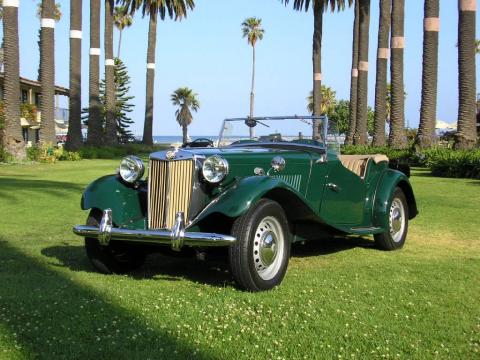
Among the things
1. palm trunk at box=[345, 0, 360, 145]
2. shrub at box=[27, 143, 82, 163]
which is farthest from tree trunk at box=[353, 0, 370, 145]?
shrub at box=[27, 143, 82, 163]

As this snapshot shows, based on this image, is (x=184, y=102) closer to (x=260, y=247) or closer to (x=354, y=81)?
(x=354, y=81)

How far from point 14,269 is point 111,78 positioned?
3438cm

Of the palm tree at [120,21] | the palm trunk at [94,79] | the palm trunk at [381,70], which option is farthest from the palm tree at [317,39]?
the palm tree at [120,21]

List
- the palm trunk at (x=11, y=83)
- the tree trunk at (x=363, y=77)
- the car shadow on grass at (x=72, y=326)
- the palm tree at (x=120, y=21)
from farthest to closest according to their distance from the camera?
the palm tree at (x=120, y=21) → the tree trunk at (x=363, y=77) → the palm trunk at (x=11, y=83) → the car shadow on grass at (x=72, y=326)

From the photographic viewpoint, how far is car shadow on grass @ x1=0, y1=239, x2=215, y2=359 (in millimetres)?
3785

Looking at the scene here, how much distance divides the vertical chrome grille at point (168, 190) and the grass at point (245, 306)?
24.9 inches

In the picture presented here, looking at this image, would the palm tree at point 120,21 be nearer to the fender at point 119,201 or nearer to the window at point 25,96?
the window at point 25,96

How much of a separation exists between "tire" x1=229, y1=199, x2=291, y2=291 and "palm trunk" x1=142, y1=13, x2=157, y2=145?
3935cm

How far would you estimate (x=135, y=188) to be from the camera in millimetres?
6188

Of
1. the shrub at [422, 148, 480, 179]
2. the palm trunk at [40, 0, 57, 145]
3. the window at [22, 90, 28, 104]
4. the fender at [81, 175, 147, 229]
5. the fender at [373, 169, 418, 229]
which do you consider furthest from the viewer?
the window at [22, 90, 28, 104]

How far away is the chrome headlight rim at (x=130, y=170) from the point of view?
611 cm

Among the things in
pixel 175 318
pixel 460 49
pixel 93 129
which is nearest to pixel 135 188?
pixel 175 318

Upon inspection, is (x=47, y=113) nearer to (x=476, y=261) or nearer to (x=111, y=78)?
(x=111, y=78)

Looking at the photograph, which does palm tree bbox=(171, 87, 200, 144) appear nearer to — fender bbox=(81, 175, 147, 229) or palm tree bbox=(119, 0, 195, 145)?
palm tree bbox=(119, 0, 195, 145)
